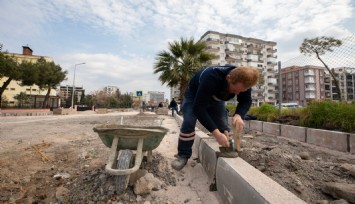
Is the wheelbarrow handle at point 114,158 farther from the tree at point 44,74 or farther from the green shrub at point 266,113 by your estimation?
the tree at point 44,74

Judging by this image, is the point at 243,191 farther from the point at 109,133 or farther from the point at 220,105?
the point at 220,105

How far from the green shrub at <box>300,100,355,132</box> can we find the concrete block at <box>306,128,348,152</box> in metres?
0.46

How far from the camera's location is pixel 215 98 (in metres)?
2.83

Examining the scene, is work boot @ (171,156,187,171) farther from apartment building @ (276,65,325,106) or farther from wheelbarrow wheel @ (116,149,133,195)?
apartment building @ (276,65,325,106)

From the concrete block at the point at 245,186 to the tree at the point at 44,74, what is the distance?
1200 inches

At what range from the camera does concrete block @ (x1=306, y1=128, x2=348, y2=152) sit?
421 cm

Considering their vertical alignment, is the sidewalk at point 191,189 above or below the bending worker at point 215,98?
below

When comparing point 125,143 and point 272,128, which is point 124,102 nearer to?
point 272,128

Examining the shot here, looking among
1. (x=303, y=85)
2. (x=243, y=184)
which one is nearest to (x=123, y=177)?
(x=243, y=184)

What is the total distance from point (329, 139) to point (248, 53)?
72.4 meters

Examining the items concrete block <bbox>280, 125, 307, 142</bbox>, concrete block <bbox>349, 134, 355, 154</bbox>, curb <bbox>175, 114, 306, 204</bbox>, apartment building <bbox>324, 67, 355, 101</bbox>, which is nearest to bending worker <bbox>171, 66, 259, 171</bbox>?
curb <bbox>175, 114, 306, 204</bbox>

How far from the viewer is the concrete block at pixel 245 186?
137cm

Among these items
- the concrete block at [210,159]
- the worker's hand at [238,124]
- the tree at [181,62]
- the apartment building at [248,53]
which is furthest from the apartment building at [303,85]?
the worker's hand at [238,124]

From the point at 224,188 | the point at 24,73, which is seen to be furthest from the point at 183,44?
the point at 24,73
